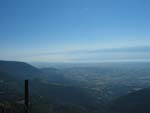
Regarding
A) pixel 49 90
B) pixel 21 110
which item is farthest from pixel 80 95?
pixel 21 110

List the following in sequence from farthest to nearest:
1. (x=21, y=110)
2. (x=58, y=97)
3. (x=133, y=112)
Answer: (x=58, y=97) < (x=133, y=112) < (x=21, y=110)

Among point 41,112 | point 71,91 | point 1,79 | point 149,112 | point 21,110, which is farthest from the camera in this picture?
point 1,79

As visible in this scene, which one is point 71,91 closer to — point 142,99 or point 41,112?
point 142,99

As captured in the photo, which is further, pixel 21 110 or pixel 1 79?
pixel 1 79

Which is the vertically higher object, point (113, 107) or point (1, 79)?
point (1, 79)

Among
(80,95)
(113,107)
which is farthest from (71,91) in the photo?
(113,107)

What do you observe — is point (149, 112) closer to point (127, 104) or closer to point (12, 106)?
point (127, 104)
